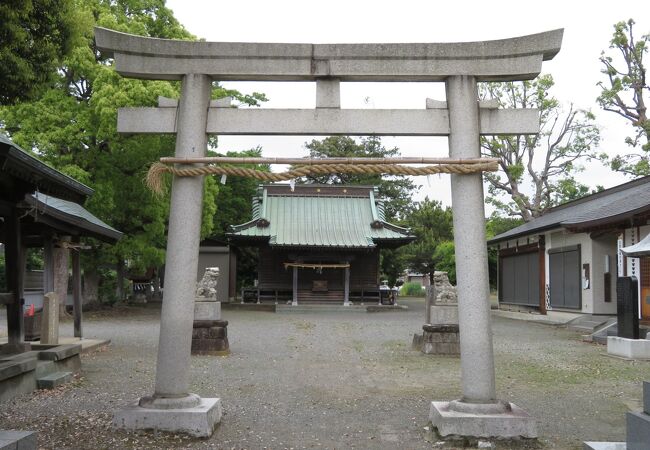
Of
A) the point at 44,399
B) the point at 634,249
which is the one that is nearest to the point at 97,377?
the point at 44,399

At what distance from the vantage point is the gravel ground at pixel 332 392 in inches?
228

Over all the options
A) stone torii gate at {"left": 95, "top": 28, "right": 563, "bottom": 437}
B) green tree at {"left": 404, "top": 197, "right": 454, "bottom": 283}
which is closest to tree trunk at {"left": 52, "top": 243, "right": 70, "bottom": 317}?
stone torii gate at {"left": 95, "top": 28, "right": 563, "bottom": 437}

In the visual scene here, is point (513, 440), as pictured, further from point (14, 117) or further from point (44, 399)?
point (14, 117)

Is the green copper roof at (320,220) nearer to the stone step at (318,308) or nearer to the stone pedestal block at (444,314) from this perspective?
the stone step at (318,308)

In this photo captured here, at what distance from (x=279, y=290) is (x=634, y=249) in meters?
19.7

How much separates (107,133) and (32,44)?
12.4 meters

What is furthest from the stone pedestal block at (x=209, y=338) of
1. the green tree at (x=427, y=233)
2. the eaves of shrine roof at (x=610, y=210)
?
the green tree at (x=427, y=233)

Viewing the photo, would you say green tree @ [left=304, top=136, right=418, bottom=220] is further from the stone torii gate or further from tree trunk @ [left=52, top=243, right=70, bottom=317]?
the stone torii gate

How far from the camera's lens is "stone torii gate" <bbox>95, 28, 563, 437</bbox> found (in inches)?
225

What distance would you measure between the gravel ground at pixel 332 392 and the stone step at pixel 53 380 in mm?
157

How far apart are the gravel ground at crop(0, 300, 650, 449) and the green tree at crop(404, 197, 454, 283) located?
21.6 metres

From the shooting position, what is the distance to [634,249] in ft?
29.9

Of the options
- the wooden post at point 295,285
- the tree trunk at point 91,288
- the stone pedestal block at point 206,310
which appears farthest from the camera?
the wooden post at point 295,285

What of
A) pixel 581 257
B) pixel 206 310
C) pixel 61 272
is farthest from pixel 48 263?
pixel 581 257
